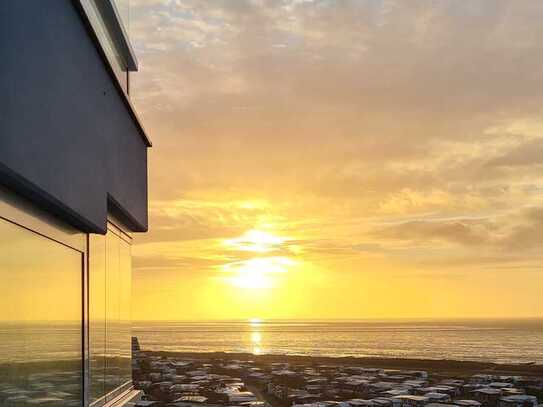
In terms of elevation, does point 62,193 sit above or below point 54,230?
above

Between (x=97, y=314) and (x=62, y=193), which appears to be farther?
(x=97, y=314)

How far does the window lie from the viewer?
702 cm

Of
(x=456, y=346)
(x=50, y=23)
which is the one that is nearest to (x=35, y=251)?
(x=50, y=23)

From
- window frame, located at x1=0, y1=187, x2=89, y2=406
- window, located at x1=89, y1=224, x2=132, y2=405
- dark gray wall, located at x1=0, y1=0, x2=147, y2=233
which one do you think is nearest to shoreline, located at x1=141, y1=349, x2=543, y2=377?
window, located at x1=89, y1=224, x2=132, y2=405

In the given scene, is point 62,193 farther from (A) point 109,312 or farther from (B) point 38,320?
(A) point 109,312

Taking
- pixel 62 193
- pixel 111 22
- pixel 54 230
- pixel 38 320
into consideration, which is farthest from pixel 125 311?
pixel 62 193

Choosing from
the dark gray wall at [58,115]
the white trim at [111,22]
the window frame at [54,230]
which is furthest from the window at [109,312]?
the white trim at [111,22]

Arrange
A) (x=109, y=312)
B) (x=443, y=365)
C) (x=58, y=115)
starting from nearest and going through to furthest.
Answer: (x=58, y=115) → (x=109, y=312) → (x=443, y=365)

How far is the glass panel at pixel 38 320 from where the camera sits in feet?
13.8

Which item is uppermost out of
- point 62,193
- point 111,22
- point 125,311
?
point 111,22

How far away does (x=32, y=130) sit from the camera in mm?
4012

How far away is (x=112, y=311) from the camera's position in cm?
807

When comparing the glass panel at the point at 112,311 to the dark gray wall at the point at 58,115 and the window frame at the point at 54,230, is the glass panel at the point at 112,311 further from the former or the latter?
the window frame at the point at 54,230

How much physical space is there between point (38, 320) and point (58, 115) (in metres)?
1.30
